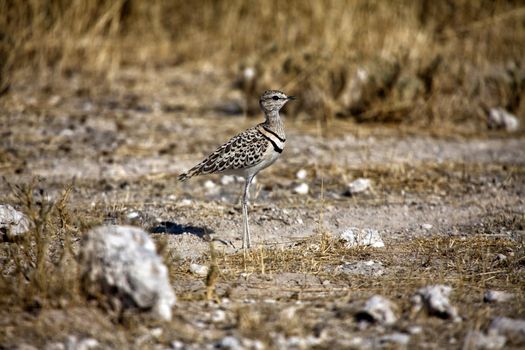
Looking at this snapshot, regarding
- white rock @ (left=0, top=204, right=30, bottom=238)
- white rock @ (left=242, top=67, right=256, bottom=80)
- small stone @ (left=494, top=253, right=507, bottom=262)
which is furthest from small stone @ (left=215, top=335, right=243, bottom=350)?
white rock @ (left=242, top=67, right=256, bottom=80)

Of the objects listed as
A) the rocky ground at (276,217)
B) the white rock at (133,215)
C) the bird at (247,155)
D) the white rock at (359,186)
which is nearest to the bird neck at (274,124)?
the bird at (247,155)

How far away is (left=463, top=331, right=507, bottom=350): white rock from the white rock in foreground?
1.45 meters

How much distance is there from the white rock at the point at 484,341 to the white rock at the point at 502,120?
19.0ft

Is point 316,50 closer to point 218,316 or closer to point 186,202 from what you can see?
point 186,202

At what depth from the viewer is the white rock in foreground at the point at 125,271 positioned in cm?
389

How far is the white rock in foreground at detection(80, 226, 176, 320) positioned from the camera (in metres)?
3.89

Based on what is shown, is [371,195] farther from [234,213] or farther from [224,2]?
[224,2]

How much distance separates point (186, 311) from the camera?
4207 millimetres

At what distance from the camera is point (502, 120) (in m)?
9.25

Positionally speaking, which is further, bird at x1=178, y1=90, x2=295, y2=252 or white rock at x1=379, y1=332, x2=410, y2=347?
bird at x1=178, y1=90, x2=295, y2=252

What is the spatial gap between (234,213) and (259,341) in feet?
8.31

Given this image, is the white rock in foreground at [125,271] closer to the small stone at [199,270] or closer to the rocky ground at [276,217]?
the rocky ground at [276,217]

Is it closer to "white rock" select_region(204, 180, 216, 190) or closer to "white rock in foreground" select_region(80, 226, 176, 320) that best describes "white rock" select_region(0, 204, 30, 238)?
"white rock in foreground" select_region(80, 226, 176, 320)

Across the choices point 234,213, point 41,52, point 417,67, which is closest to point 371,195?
point 234,213
